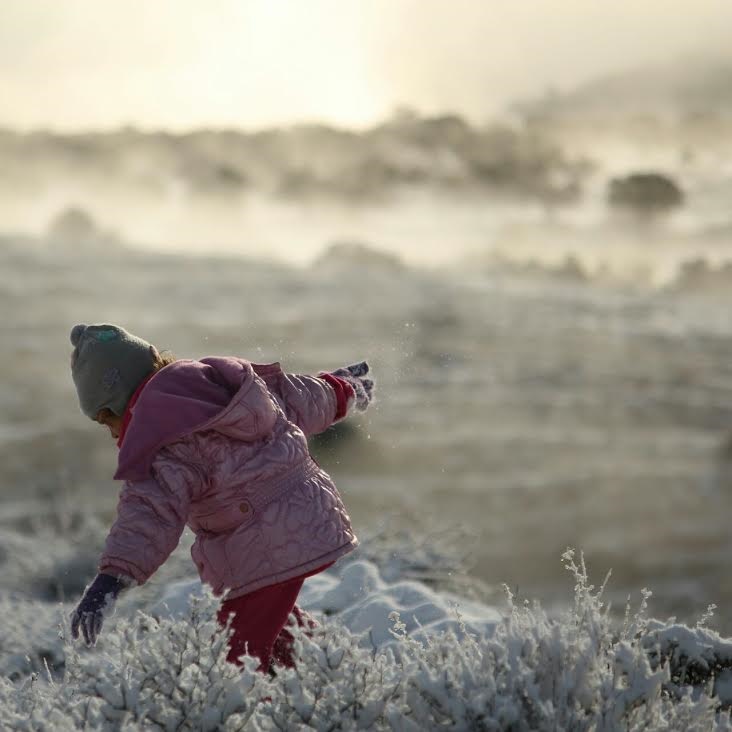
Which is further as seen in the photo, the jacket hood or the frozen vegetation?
the jacket hood

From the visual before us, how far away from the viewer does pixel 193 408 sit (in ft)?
11.3

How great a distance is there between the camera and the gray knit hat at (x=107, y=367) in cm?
362

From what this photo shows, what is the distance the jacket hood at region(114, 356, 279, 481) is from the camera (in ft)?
11.0

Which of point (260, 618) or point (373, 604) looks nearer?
point (260, 618)

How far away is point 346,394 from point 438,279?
17733mm

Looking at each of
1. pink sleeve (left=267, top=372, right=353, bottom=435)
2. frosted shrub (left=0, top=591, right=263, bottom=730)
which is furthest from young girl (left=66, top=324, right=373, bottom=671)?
frosted shrub (left=0, top=591, right=263, bottom=730)

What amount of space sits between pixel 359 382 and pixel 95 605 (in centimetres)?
168

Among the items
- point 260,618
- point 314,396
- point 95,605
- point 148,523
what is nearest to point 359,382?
point 314,396

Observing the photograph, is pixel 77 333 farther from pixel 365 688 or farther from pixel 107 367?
pixel 365 688

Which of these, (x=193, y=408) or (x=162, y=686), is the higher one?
(x=193, y=408)

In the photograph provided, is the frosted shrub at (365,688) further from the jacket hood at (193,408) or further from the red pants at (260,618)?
the red pants at (260,618)

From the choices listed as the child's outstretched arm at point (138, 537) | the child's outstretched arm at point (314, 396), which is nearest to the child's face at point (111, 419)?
the child's outstretched arm at point (138, 537)

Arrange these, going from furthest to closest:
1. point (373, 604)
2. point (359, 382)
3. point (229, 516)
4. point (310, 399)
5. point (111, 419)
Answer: point (373, 604)
point (359, 382)
point (310, 399)
point (111, 419)
point (229, 516)

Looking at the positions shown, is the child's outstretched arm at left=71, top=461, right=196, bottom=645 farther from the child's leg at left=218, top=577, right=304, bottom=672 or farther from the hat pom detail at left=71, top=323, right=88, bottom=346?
the hat pom detail at left=71, top=323, right=88, bottom=346
